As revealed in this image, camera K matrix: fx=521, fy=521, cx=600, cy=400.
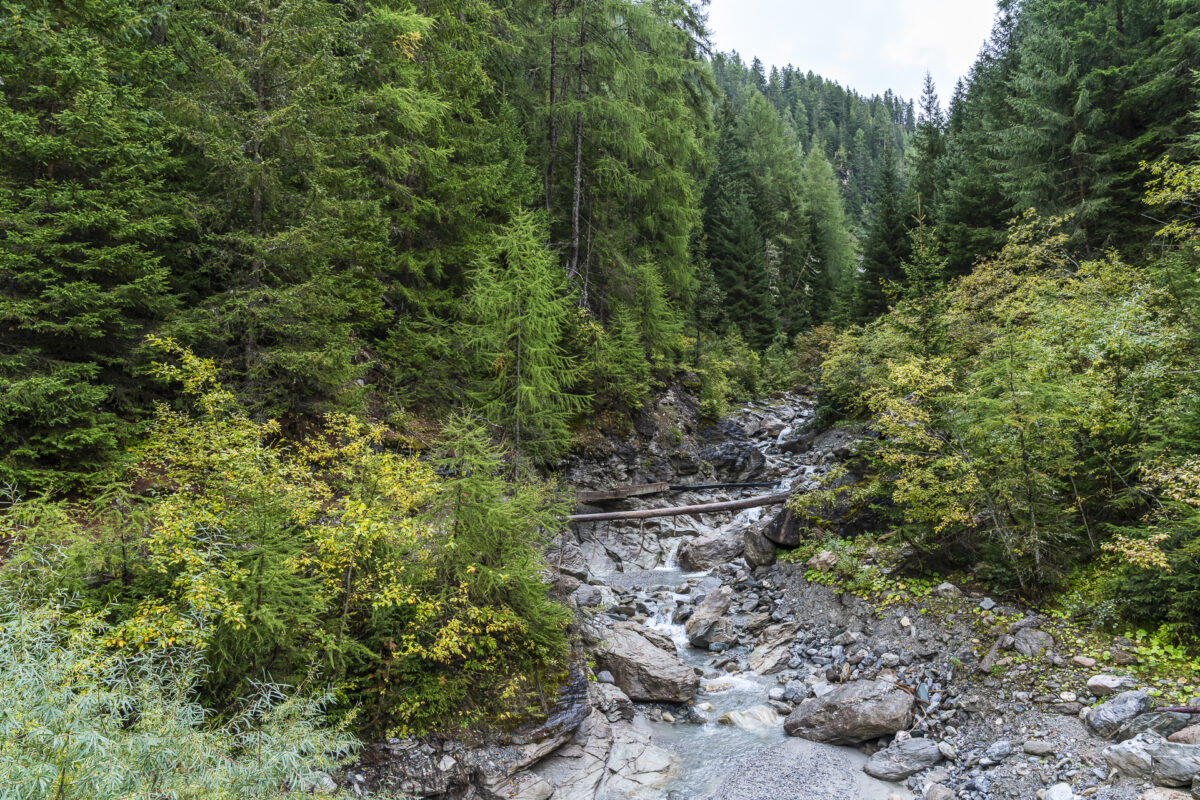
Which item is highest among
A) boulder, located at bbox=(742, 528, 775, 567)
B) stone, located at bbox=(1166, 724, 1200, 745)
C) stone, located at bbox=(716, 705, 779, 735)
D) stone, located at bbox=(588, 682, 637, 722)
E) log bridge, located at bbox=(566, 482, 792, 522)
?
log bridge, located at bbox=(566, 482, 792, 522)

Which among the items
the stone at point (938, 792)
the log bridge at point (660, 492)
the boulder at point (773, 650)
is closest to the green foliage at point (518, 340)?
the log bridge at point (660, 492)

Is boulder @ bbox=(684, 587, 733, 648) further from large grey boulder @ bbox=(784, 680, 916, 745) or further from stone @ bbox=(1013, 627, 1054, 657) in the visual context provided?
stone @ bbox=(1013, 627, 1054, 657)

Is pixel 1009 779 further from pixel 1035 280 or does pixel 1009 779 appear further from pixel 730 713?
pixel 1035 280

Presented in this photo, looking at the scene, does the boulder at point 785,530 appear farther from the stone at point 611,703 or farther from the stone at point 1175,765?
the stone at point 1175,765

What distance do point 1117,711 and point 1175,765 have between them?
1.00m

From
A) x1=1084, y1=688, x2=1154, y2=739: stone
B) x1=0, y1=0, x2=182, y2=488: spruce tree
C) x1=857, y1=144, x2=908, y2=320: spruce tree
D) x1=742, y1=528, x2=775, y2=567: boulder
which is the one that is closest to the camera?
x1=1084, y1=688, x2=1154, y2=739: stone

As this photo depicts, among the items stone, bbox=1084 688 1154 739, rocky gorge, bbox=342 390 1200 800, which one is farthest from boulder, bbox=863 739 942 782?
stone, bbox=1084 688 1154 739

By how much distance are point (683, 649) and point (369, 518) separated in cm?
819

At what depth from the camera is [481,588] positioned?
23.6 feet

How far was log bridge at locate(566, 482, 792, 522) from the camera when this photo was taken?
1499 centimetres

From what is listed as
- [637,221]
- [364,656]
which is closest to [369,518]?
[364,656]

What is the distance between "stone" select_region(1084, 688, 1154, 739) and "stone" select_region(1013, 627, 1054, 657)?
3.74 ft

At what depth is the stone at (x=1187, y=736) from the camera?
532cm

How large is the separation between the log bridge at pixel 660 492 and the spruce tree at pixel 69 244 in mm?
9425
